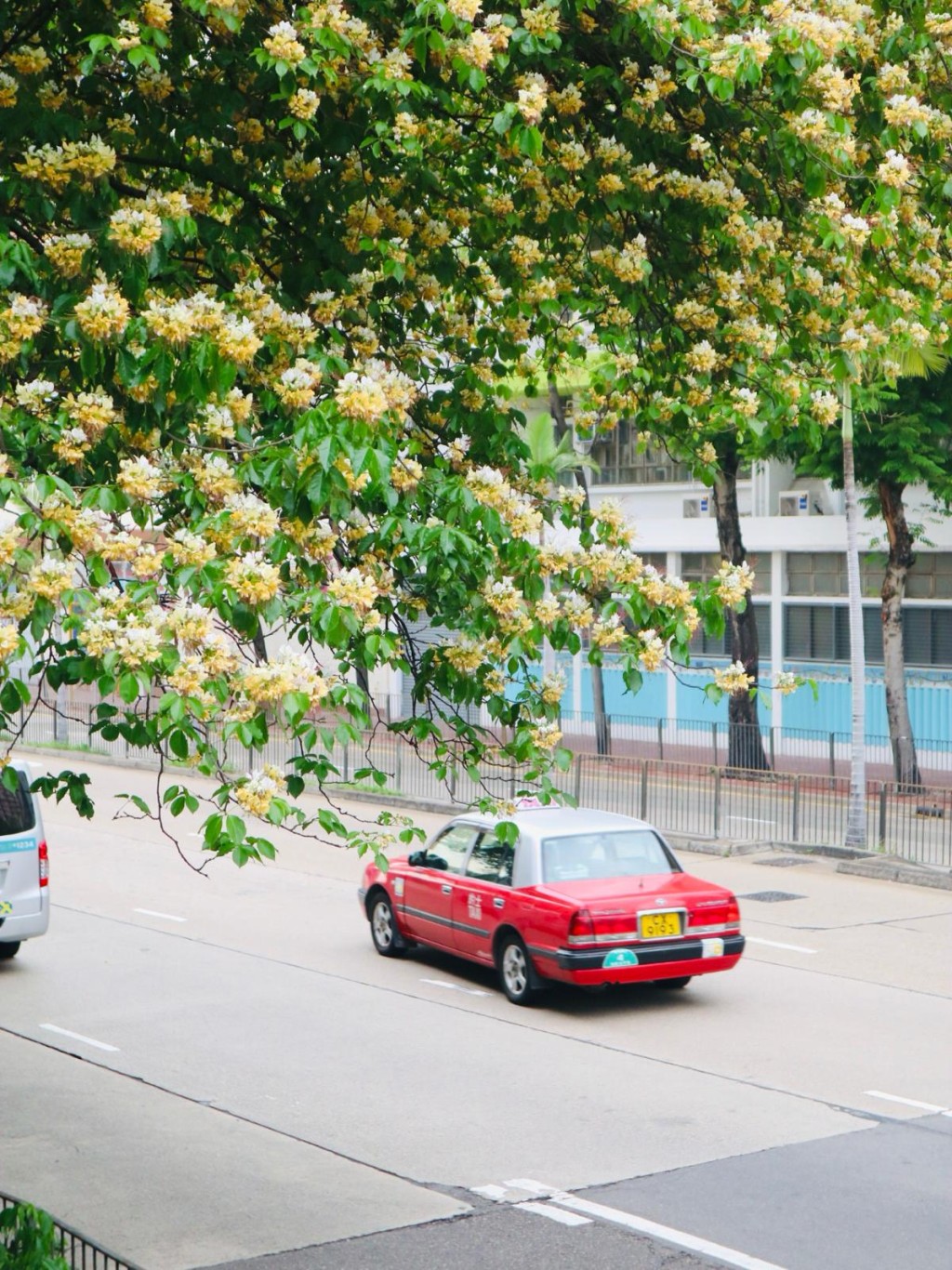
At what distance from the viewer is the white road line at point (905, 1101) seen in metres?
10.8

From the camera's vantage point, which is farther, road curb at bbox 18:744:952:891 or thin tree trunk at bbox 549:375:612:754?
thin tree trunk at bbox 549:375:612:754

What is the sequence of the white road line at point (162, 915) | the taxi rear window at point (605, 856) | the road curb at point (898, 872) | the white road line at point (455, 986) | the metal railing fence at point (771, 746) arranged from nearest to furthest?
1. the taxi rear window at point (605, 856)
2. the white road line at point (455, 986)
3. the white road line at point (162, 915)
4. the road curb at point (898, 872)
5. the metal railing fence at point (771, 746)

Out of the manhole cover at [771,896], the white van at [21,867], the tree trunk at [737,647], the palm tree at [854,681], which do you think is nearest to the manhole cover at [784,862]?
the palm tree at [854,681]

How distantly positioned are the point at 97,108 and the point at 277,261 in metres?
1.14

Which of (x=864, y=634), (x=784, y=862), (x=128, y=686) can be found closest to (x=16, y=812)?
(x=128, y=686)

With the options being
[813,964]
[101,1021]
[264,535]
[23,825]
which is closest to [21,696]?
[264,535]

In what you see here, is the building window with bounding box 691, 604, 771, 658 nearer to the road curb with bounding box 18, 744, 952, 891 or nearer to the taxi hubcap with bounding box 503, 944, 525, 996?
the road curb with bounding box 18, 744, 952, 891

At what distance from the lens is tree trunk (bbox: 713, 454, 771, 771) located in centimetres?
2627

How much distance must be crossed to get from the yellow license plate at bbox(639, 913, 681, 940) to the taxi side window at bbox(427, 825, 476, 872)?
1991 millimetres

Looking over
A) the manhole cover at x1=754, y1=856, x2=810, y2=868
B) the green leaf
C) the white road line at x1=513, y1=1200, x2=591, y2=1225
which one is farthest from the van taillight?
the manhole cover at x1=754, y1=856, x2=810, y2=868

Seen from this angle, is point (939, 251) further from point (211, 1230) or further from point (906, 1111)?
point (211, 1230)

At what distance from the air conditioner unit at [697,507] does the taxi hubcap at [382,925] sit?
1907 cm

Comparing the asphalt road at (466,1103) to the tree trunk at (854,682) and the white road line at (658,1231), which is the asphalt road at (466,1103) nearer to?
the white road line at (658,1231)

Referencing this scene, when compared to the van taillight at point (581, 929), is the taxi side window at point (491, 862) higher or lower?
higher
